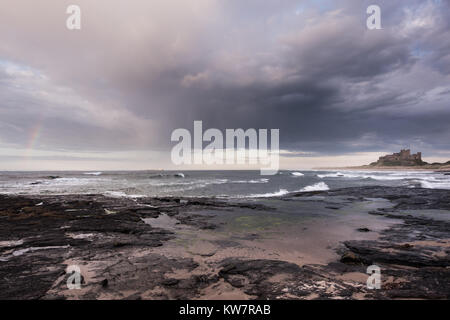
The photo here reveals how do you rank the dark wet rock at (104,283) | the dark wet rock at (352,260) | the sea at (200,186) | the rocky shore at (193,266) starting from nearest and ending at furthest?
the rocky shore at (193,266)
the dark wet rock at (104,283)
the dark wet rock at (352,260)
the sea at (200,186)

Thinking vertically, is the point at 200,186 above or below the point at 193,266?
below

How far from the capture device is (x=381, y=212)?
16672 millimetres

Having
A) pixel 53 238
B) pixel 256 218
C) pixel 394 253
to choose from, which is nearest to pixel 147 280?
pixel 53 238

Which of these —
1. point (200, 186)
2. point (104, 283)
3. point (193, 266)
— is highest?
point (104, 283)

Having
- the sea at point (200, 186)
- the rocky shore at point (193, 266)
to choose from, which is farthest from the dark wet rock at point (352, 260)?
the sea at point (200, 186)

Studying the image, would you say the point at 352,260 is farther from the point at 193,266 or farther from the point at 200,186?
the point at 200,186

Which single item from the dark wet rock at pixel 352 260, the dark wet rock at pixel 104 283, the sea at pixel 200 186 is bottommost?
the sea at pixel 200 186

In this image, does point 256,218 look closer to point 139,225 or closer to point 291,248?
point 291,248

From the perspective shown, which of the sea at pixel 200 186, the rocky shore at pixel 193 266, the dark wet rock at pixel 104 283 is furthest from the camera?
the sea at pixel 200 186

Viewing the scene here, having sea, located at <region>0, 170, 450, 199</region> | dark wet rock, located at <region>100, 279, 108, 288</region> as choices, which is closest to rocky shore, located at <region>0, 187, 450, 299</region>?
dark wet rock, located at <region>100, 279, 108, 288</region>

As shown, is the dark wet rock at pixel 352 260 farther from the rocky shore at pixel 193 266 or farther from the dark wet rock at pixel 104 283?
the dark wet rock at pixel 104 283

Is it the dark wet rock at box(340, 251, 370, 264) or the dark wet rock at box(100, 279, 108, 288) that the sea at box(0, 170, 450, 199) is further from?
the dark wet rock at box(100, 279, 108, 288)

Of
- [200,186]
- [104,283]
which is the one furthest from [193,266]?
[200,186]

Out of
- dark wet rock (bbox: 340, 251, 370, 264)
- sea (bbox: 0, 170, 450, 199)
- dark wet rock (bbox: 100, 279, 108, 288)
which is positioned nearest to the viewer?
dark wet rock (bbox: 100, 279, 108, 288)
